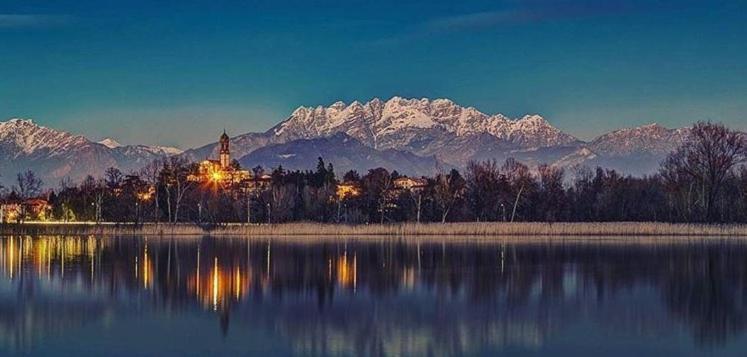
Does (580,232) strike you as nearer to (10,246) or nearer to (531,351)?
(10,246)

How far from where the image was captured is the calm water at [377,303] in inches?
912

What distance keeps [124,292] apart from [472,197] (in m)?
A: 72.7

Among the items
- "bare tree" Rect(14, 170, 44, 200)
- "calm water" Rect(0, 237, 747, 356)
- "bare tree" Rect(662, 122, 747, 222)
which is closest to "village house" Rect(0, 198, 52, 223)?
"bare tree" Rect(14, 170, 44, 200)

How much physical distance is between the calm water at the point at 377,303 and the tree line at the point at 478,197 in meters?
36.3

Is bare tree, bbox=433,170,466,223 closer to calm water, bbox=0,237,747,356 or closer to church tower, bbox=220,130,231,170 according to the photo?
calm water, bbox=0,237,747,356

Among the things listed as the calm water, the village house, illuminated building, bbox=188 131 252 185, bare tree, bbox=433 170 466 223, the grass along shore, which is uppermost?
illuminated building, bbox=188 131 252 185

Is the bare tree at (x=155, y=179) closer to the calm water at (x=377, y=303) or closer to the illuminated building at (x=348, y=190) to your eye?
the illuminated building at (x=348, y=190)

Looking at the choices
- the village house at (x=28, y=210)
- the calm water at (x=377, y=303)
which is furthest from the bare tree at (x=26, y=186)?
the calm water at (x=377, y=303)

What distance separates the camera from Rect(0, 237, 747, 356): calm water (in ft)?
76.0

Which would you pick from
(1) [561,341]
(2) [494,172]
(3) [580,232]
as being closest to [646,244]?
(3) [580,232]

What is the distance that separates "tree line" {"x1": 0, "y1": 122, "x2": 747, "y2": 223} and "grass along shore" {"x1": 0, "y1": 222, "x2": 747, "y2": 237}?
10.7m

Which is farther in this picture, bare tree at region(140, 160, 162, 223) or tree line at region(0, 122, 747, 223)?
bare tree at region(140, 160, 162, 223)

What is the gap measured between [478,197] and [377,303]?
237 feet

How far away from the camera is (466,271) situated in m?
42.1
